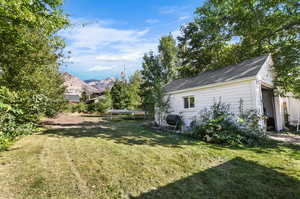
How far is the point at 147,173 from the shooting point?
315 centimetres

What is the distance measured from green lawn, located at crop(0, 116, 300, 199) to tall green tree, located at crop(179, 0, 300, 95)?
7064 millimetres

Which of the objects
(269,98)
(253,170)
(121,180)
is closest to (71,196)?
(121,180)

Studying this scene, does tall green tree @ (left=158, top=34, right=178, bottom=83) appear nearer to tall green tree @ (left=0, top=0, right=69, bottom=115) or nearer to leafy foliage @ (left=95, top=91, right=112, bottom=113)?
leafy foliage @ (left=95, top=91, right=112, bottom=113)

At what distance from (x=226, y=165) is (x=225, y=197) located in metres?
1.42

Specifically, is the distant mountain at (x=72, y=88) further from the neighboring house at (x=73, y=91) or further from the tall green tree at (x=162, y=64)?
the tall green tree at (x=162, y=64)

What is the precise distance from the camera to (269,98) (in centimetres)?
956

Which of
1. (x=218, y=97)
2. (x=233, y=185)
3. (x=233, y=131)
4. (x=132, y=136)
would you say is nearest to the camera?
(x=233, y=185)

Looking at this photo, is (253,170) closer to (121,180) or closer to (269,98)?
(121,180)

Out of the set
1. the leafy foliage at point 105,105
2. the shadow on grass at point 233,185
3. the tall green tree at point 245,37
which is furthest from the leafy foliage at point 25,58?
the leafy foliage at point 105,105

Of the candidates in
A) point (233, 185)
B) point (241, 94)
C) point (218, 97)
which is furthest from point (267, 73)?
point (233, 185)

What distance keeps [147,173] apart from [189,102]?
25.3ft

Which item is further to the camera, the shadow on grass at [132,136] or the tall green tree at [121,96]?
the tall green tree at [121,96]

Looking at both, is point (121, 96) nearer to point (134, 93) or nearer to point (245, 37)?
point (134, 93)

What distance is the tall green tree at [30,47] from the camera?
454 cm
